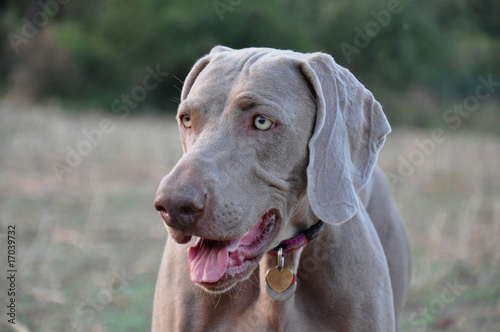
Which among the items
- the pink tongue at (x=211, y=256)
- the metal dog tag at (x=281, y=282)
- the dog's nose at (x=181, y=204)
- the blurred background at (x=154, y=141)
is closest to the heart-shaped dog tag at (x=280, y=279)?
the metal dog tag at (x=281, y=282)

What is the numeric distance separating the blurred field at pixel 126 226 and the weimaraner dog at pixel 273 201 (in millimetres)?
879

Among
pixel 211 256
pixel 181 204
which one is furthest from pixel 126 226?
pixel 181 204

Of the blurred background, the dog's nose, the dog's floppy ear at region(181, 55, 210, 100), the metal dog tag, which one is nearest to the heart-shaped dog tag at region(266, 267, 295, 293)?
the metal dog tag

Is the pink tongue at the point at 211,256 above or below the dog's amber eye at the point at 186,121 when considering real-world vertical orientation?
below

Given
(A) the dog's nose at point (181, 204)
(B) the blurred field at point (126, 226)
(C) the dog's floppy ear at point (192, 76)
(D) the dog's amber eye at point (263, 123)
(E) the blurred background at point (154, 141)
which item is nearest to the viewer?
(A) the dog's nose at point (181, 204)

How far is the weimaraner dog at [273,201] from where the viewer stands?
7.29ft

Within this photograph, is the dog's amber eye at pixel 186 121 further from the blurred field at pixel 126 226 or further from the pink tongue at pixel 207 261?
the blurred field at pixel 126 226

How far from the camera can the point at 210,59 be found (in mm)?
2789

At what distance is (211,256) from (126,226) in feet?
17.5

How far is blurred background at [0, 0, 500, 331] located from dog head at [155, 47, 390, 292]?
1201mm

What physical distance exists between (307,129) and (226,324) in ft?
3.09

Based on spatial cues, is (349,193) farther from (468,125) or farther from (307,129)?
(468,125)

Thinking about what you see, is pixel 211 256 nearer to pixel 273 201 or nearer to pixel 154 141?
pixel 273 201

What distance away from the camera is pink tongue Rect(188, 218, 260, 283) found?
2225 mm
